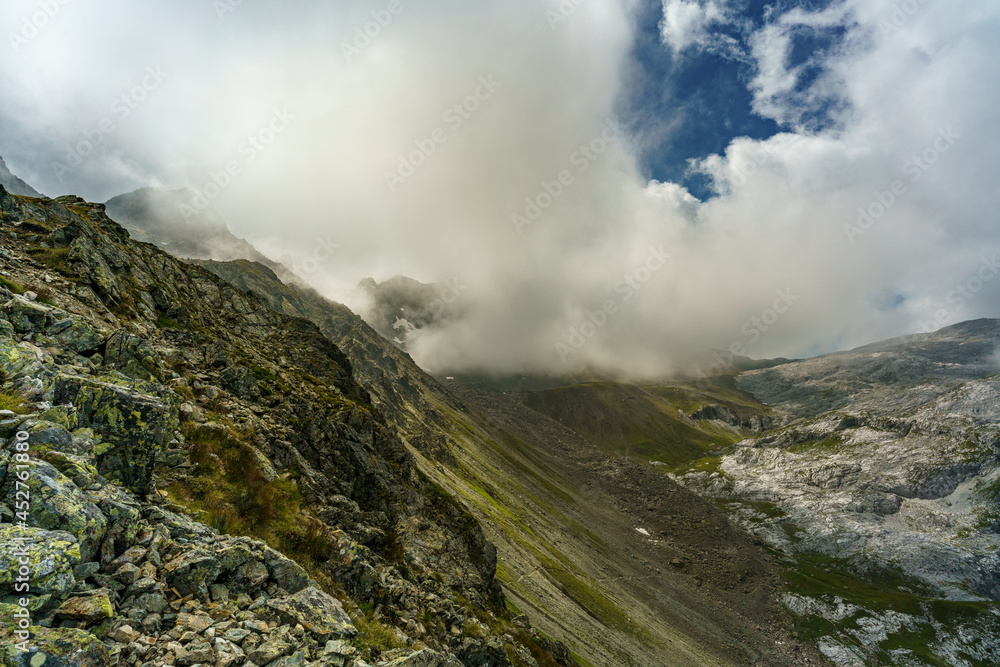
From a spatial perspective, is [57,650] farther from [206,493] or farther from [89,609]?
[206,493]

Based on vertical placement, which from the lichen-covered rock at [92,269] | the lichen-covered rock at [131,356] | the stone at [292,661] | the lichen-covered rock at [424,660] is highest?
the lichen-covered rock at [92,269]

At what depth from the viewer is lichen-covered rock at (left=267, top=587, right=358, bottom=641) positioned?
1220 cm

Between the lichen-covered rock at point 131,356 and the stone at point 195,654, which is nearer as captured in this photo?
the stone at point 195,654

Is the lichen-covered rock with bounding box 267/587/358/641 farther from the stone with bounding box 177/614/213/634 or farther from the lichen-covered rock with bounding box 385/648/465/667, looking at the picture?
the stone with bounding box 177/614/213/634

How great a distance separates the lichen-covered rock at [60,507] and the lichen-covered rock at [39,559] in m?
0.51

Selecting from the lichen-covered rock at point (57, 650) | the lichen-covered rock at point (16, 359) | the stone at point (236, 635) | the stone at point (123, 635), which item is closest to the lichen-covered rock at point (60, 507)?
the stone at point (123, 635)

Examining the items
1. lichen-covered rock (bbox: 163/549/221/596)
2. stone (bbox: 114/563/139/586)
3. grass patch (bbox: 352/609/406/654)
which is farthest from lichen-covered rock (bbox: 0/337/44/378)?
grass patch (bbox: 352/609/406/654)

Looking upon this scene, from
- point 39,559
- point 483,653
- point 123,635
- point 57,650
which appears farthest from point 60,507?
point 483,653

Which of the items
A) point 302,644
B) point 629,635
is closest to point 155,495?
point 302,644

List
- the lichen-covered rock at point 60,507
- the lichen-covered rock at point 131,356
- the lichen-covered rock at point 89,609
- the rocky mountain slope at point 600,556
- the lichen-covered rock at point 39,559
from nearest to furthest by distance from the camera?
the lichen-covered rock at point 39,559 → the lichen-covered rock at point 89,609 → the lichen-covered rock at point 60,507 → the lichen-covered rock at point 131,356 → the rocky mountain slope at point 600,556

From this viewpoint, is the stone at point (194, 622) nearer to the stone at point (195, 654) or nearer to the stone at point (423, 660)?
the stone at point (195, 654)

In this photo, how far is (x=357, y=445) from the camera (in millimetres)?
35406

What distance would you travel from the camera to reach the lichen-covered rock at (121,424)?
13.1 meters

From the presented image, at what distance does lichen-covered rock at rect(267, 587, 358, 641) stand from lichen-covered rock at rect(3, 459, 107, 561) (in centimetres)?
504
